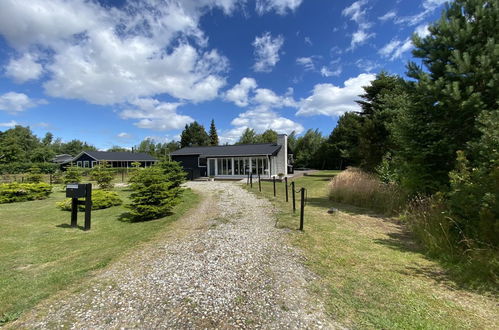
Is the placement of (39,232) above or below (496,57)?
below

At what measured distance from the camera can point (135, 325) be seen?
95.8 inches

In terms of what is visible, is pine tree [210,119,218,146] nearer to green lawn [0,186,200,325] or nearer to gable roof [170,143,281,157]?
gable roof [170,143,281,157]

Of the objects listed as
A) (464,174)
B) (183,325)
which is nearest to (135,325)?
(183,325)

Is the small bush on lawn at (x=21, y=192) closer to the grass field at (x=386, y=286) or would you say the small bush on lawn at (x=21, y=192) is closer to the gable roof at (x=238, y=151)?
the gable roof at (x=238, y=151)

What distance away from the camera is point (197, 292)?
303 cm

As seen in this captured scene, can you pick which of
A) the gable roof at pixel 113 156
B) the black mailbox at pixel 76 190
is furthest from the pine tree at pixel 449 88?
the gable roof at pixel 113 156

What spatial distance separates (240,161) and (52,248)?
1880 centimetres

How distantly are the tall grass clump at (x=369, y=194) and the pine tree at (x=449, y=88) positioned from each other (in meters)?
0.74

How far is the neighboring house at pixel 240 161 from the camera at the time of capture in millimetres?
22891

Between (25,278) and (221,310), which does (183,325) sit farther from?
(25,278)

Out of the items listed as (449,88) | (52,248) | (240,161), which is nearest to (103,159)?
(240,161)

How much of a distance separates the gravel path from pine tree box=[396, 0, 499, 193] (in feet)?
Result: 19.2

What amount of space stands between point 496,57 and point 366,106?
1776 centimetres

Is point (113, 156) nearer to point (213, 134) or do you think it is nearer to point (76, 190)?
point (213, 134)
